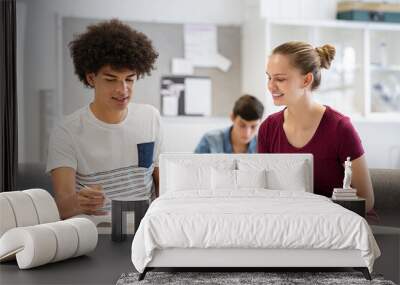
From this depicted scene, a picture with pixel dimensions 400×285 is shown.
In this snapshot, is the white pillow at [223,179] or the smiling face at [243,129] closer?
the white pillow at [223,179]

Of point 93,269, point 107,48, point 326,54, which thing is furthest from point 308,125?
point 93,269

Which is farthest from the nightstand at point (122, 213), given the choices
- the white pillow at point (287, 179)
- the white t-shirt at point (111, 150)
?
the white pillow at point (287, 179)

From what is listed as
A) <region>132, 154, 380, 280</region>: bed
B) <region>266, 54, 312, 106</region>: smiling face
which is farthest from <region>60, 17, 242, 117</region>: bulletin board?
<region>132, 154, 380, 280</region>: bed

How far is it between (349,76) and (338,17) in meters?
0.52

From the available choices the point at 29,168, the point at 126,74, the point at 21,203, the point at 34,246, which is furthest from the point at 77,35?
the point at 34,246

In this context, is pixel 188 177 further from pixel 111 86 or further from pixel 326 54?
pixel 326 54

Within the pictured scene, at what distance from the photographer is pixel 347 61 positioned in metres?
6.51

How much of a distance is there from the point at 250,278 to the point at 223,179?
1240 millimetres

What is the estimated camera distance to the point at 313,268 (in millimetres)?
4926

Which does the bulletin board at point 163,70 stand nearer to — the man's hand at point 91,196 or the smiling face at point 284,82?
the smiling face at point 284,82

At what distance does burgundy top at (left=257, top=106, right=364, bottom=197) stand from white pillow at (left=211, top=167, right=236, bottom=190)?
0.58m

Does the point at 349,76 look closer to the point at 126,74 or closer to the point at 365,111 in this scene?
the point at 365,111

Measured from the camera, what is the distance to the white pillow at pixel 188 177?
571cm

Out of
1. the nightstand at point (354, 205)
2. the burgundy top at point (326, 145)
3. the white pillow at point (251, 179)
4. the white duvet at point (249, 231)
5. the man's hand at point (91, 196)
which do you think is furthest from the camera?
the man's hand at point (91, 196)
